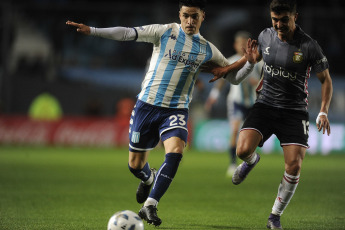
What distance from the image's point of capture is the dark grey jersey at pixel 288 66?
6.38 m

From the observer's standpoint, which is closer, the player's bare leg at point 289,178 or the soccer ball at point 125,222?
the soccer ball at point 125,222

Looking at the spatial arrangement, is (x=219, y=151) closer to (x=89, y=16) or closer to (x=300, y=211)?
(x=89, y=16)

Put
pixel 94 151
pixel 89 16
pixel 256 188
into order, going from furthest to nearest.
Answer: pixel 89 16 → pixel 94 151 → pixel 256 188

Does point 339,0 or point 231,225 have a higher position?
point 339,0

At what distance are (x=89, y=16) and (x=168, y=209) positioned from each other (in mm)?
15540

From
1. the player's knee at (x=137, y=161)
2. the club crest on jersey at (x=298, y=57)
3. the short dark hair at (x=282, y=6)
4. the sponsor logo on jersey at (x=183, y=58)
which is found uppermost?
the short dark hair at (x=282, y=6)

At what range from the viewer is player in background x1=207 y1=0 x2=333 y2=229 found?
250 inches

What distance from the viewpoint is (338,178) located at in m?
12.1

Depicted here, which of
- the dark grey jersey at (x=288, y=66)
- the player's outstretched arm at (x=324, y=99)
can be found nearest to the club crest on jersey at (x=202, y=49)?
the dark grey jersey at (x=288, y=66)

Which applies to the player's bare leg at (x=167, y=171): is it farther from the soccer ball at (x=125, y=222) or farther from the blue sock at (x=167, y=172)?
the soccer ball at (x=125, y=222)

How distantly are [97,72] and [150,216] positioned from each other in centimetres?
1770

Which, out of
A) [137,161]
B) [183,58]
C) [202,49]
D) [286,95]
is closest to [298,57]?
[286,95]

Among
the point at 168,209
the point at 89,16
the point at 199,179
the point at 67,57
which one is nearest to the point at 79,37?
the point at 67,57

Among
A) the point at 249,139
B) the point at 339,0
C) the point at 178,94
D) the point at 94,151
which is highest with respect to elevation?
the point at 339,0
